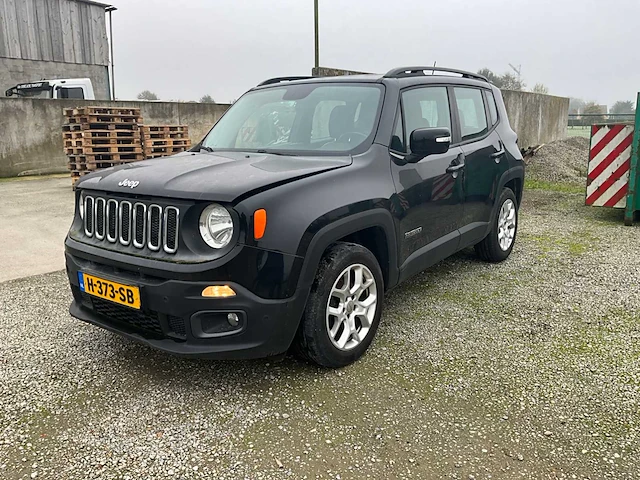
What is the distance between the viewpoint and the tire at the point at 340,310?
297 centimetres

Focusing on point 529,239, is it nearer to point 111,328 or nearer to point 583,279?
point 583,279

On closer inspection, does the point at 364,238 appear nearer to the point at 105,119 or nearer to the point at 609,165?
the point at 609,165

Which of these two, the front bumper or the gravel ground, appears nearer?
the gravel ground

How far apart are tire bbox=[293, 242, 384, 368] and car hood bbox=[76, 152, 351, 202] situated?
0.53m

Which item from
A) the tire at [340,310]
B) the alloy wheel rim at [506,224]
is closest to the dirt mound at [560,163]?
the alloy wheel rim at [506,224]

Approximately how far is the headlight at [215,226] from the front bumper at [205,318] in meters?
0.22

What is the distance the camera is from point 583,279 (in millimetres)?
4863

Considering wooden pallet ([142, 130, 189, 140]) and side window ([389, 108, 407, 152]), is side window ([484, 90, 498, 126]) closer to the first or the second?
side window ([389, 108, 407, 152])

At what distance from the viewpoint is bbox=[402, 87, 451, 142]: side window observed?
382 cm

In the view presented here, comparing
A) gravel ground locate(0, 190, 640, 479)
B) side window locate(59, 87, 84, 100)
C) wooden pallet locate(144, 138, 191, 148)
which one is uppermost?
side window locate(59, 87, 84, 100)

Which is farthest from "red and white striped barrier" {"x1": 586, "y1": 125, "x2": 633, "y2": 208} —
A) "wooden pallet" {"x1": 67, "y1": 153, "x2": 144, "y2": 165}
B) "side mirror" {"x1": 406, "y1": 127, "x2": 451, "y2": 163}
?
"wooden pallet" {"x1": 67, "y1": 153, "x2": 144, "y2": 165}

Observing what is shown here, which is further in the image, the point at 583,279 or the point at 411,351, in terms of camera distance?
the point at 583,279

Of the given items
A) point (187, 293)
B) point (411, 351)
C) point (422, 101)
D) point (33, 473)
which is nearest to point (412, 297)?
point (411, 351)

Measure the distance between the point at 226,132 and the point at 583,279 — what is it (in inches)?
135
